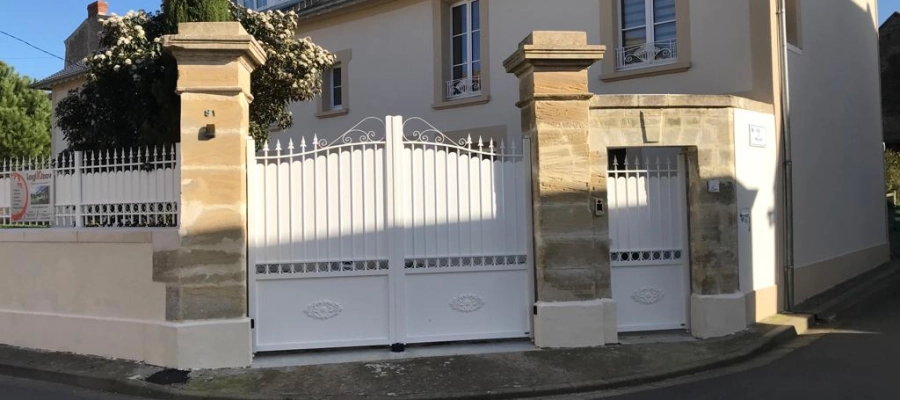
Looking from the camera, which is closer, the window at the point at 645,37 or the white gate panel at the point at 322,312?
the white gate panel at the point at 322,312

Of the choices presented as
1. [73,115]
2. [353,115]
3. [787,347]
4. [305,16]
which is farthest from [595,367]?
[305,16]

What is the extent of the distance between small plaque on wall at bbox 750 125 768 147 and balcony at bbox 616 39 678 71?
1700mm

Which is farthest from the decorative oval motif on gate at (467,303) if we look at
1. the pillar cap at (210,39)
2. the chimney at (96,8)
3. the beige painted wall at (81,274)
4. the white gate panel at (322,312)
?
the chimney at (96,8)

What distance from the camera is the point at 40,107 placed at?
25828 mm

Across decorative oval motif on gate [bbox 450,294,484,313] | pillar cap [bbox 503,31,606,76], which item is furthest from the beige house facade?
decorative oval motif on gate [bbox 450,294,484,313]

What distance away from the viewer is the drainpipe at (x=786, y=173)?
8359mm

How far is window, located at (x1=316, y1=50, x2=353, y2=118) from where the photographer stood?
12484 millimetres

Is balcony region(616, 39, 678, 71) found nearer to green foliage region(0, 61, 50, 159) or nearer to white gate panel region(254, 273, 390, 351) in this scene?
white gate panel region(254, 273, 390, 351)

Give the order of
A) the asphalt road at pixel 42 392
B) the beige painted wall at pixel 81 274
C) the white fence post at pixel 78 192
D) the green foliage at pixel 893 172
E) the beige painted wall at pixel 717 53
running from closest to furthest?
the asphalt road at pixel 42 392 < the beige painted wall at pixel 81 274 < the white fence post at pixel 78 192 < the beige painted wall at pixel 717 53 < the green foliage at pixel 893 172

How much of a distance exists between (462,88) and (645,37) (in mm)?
3160

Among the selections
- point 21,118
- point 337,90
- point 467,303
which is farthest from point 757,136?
point 21,118

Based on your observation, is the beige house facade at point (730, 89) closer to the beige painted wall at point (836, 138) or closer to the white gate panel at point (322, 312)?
the beige painted wall at point (836, 138)

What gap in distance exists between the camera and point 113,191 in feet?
21.6

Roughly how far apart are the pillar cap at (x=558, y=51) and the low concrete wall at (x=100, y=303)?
379 centimetres
